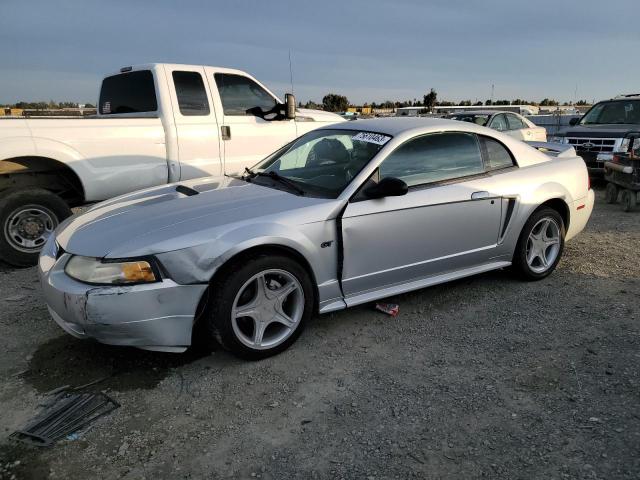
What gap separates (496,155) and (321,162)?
1.58 metres

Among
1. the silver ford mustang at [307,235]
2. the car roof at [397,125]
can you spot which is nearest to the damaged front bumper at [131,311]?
the silver ford mustang at [307,235]

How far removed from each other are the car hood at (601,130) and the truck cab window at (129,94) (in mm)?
8686

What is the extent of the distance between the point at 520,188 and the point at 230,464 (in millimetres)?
3327

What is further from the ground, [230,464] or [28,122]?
[28,122]

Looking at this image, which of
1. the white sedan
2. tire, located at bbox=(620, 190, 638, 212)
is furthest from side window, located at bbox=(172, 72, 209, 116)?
the white sedan

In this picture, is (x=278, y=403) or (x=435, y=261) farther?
(x=435, y=261)

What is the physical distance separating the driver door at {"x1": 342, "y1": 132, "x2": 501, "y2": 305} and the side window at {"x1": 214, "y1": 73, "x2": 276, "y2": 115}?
10.7 ft

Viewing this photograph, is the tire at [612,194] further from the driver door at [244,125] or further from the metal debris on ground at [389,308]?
the metal debris on ground at [389,308]

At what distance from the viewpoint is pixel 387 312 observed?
4.05 metres

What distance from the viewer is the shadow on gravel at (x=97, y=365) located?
3.11 meters

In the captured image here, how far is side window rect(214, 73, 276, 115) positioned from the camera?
645 cm

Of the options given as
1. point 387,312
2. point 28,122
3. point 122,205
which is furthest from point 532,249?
point 28,122

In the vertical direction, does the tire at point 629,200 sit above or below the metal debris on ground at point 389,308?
below

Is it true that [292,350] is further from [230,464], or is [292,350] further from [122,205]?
[122,205]
